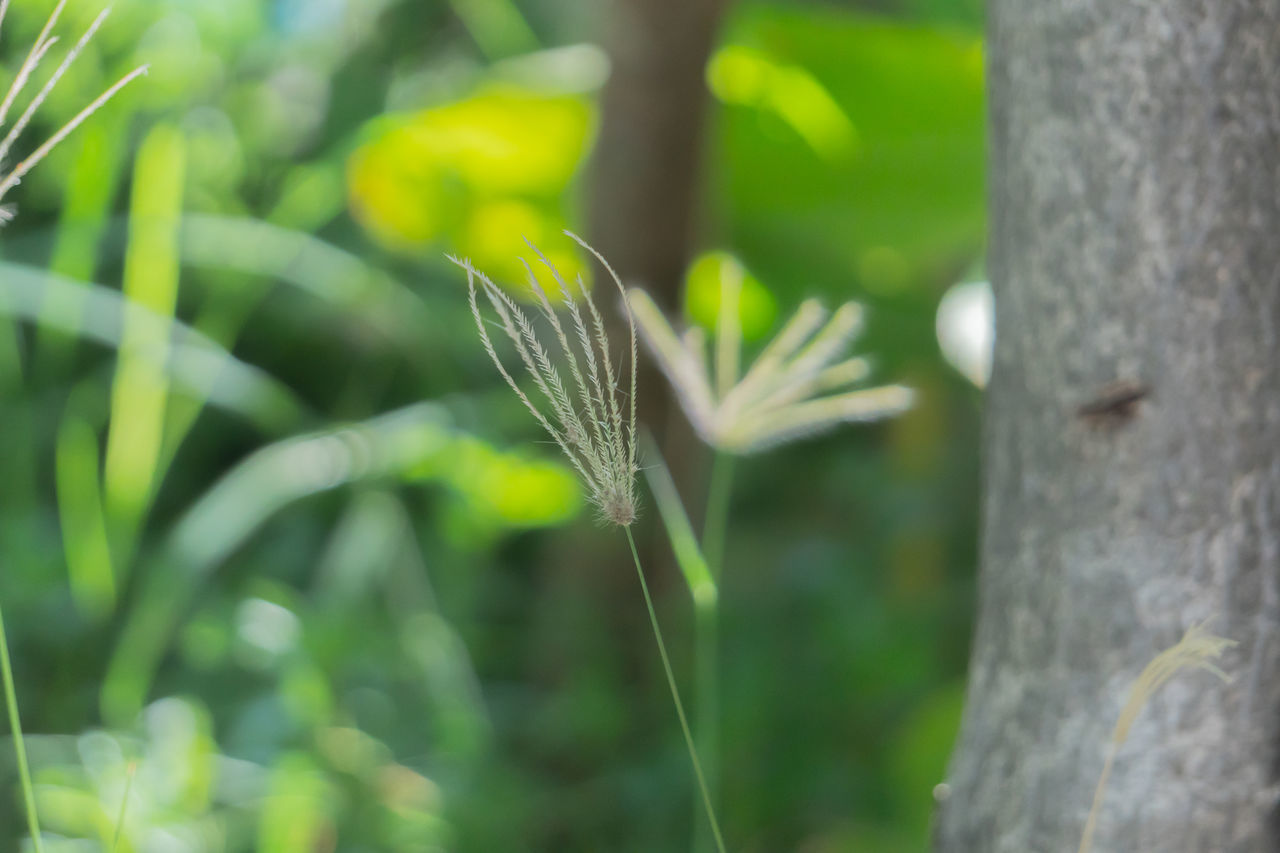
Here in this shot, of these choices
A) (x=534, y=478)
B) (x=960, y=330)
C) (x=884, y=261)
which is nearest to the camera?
(x=534, y=478)

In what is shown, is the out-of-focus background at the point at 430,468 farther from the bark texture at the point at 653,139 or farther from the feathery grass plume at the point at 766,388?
the feathery grass plume at the point at 766,388

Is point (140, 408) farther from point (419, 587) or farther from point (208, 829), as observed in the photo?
point (208, 829)

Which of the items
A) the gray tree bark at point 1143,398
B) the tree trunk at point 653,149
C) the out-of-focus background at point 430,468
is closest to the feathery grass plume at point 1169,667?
the gray tree bark at point 1143,398

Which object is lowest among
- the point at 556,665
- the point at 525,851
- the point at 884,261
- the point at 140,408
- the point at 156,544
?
the point at 525,851

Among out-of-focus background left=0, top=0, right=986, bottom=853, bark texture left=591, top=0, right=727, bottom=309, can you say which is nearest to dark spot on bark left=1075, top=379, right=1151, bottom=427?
out-of-focus background left=0, top=0, right=986, bottom=853

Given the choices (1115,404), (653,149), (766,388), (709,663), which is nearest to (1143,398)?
(1115,404)

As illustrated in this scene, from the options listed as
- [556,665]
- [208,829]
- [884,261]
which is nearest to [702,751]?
[556,665]
